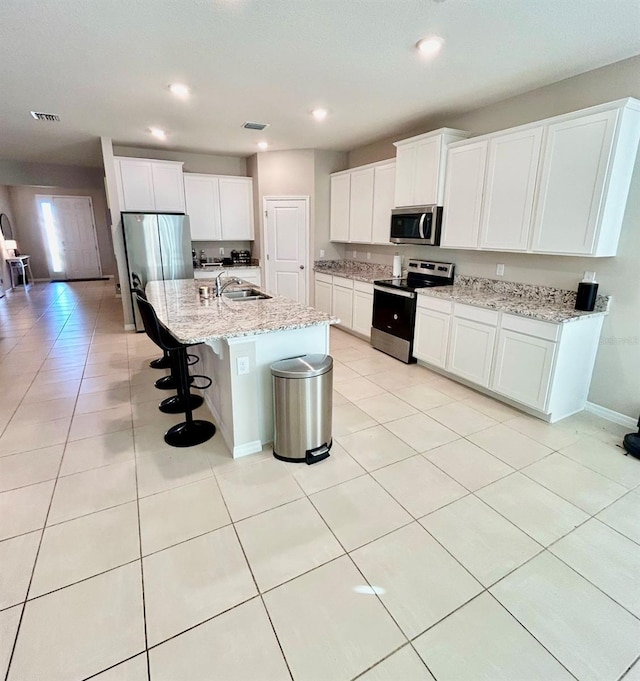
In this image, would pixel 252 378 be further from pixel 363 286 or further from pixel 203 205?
pixel 203 205

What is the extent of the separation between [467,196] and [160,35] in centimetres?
290

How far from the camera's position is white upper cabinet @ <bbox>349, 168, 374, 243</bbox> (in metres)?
5.27

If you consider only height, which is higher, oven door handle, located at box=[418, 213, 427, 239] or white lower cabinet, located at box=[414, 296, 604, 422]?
oven door handle, located at box=[418, 213, 427, 239]

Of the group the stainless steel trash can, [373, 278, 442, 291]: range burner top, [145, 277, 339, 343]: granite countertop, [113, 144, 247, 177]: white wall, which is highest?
[113, 144, 247, 177]: white wall

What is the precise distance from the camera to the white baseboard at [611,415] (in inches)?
119

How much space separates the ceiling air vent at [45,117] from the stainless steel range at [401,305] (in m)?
4.15

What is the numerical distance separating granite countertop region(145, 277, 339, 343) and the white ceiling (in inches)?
72.4

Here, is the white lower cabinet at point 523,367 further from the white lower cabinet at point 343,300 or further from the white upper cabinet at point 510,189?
the white lower cabinet at point 343,300

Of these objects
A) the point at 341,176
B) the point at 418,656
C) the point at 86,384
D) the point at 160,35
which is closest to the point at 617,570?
the point at 418,656

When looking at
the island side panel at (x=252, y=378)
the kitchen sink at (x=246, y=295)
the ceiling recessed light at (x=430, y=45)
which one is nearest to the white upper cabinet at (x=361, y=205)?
the kitchen sink at (x=246, y=295)

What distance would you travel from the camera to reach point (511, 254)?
146 inches

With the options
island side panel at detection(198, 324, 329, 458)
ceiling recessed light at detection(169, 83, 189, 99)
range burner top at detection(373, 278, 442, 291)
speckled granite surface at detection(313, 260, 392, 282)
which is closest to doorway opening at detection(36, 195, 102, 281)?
speckled granite surface at detection(313, 260, 392, 282)

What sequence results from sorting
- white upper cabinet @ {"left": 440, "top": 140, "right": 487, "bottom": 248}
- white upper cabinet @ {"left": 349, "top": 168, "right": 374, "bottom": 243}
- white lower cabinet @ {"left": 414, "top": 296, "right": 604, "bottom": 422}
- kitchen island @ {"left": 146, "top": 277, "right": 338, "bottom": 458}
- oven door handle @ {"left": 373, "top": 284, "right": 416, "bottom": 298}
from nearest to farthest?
kitchen island @ {"left": 146, "top": 277, "right": 338, "bottom": 458} → white lower cabinet @ {"left": 414, "top": 296, "right": 604, "bottom": 422} → white upper cabinet @ {"left": 440, "top": 140, "right": 487, "bottom": 248} → oven door handle @ {"left": 373, "top": 284, "right": 416, "bottom": 298} → white upper cabinet @ {"left": 349, "top": 168, "right": 374, "bottom": 243}

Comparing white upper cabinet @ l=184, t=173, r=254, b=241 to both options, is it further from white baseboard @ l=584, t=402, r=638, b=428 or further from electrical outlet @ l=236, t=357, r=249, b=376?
white baseboard @ l=584, t=402, r=638, b=428
